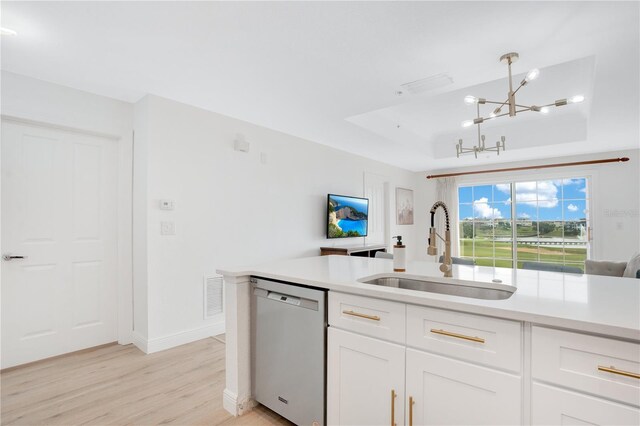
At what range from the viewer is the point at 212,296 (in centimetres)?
331

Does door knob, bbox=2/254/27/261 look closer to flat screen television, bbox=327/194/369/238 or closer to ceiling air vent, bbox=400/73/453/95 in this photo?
flat screen television, bbox=327/194/369/238

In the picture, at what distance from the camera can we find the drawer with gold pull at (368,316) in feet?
4.41

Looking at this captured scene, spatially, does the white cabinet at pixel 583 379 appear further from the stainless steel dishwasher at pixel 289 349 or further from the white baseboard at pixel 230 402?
the white baseboard at pixel 230 402

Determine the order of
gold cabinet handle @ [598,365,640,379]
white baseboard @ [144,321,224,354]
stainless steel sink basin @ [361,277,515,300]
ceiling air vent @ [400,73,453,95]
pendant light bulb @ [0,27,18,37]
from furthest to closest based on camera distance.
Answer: white baseboard @ [144,321,224,354] → ceiling air vent @ [400,73,453,95] → pendant light bulb @ [0,27,18,37] → stainless steel sink basin @ [361,277,515,300] → gold cabinet handle @ [598,365,640,379]

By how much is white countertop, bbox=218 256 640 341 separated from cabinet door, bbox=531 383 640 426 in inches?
8.2

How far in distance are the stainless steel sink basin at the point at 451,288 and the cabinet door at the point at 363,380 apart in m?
0.35

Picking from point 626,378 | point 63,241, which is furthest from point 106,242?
point 626,378

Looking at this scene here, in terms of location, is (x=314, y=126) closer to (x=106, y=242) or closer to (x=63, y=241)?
Answer: (x=106, y=242)

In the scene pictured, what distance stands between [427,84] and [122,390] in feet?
10.7

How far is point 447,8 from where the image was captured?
1.77m

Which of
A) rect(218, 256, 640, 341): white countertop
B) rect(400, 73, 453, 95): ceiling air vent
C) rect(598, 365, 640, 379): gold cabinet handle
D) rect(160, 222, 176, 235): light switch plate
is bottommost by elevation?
rect(598, 365, 640, 379): gold cabinet handle

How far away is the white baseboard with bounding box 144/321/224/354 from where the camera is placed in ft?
9.29

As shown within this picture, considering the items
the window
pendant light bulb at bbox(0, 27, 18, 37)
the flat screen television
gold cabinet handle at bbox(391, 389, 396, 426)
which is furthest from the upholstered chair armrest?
pendant light bulb at bbox(0, 27, 18, 37)

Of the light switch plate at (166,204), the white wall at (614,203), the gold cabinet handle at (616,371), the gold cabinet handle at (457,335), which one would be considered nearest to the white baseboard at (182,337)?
the light switch plate at (166,204)
